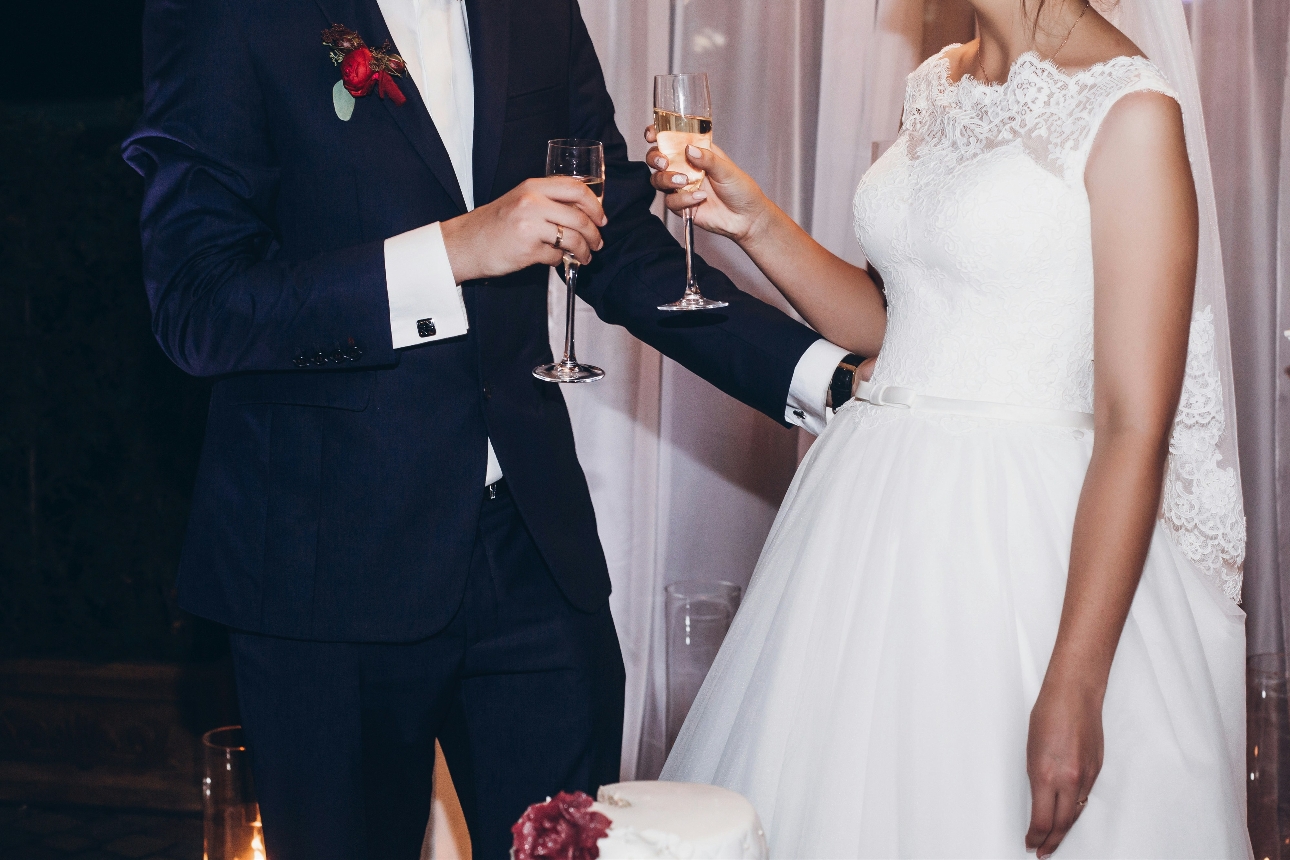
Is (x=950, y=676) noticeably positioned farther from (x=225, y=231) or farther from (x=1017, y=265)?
(x=225, y=231)

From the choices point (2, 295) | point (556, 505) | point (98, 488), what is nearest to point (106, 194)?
point (2, 295)

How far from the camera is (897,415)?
5.03 ft

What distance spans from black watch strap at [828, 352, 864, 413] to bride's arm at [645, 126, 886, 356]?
8 cm

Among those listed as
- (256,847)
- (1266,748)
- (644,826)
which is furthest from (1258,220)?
(256,847)

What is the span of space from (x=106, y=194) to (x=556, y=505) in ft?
9.09

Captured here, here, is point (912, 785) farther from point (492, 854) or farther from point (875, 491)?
point (492, 854)

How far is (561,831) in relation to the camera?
102 centimetres

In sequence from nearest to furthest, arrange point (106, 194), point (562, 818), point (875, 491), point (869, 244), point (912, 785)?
point (562, 818), point (912, 785), point (875, 491), point (869, 244), point (106, 194)

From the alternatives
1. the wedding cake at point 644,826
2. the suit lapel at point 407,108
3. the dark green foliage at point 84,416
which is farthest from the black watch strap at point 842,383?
the dark green foliage at point 84,416

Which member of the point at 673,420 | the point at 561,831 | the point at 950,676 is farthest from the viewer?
the point at 673,420

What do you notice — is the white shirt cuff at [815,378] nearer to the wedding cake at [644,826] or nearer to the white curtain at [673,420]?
the wedding cake at [644,826]

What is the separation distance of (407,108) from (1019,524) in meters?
0.96

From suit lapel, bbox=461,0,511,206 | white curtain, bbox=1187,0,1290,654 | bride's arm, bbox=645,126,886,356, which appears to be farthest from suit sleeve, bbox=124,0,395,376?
white curtain, bbox=1187,0,1290,654

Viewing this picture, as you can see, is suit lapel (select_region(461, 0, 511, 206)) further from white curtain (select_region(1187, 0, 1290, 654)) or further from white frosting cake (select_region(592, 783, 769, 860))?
white curtain (select_region(1187, 0, 1290, 654))
